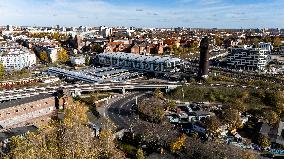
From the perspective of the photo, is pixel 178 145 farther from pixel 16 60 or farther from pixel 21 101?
pixel 16 60

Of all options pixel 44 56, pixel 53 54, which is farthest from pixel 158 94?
pixel 44 56

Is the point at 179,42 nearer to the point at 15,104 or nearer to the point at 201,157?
the point at 15,104

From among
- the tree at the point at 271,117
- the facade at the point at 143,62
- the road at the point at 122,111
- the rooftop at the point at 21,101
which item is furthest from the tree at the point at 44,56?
the tree at the point at 271,117

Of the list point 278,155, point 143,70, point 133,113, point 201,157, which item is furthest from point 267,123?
point 143,70

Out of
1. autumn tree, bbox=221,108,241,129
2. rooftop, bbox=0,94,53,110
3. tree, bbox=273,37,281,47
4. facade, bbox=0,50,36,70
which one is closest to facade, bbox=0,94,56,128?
rooftop, bbox=0,94,53,110

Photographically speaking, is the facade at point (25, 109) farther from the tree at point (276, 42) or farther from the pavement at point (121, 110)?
the tree at point (276, 42)

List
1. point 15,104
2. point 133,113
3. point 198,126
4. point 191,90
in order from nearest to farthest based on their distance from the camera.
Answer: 1. point 198,126
2. point 15,104
3. point 133,113
4. point 191,90

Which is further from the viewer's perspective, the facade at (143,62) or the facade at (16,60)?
the facade at (16,60)
